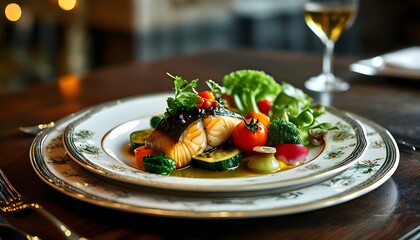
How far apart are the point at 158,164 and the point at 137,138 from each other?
0.21 m

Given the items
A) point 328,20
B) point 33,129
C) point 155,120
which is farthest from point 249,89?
point 328,20

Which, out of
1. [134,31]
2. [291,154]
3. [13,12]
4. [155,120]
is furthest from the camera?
[13,12]

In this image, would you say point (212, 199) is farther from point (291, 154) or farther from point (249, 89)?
point (249, 89)

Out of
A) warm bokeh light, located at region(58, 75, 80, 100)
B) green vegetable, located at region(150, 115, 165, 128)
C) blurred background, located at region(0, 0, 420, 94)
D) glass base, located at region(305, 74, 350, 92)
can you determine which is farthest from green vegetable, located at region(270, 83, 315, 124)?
blurred background, located at region(0, 0, 420, 94)

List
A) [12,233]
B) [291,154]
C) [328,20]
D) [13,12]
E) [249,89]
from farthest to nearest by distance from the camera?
[13,12], [328,20], [249,89], [291,154], [12,233]

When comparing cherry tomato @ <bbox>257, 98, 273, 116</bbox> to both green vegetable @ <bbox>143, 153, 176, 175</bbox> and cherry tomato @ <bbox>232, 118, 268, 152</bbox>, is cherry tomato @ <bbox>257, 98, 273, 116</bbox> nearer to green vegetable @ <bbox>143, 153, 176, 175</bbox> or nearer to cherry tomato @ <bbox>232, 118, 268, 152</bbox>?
cherry tomato @ <bbox>232, 118, 268, 152</bbox>

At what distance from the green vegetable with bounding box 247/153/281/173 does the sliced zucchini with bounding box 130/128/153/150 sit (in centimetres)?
24

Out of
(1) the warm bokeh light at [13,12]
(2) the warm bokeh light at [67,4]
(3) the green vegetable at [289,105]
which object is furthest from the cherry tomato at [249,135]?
(1) the warm bokeh light at [13,12]

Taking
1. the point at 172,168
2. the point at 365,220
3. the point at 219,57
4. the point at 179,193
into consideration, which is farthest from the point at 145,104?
the point at 219,57

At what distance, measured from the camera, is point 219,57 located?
7.64 ft

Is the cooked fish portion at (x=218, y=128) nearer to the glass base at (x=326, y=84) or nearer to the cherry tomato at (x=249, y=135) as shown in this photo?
the cherry tomato at (x=249, y=135)

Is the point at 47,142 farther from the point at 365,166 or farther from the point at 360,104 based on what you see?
the point at 360,104

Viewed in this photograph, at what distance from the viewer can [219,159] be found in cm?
101

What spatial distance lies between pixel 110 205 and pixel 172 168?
183mm
